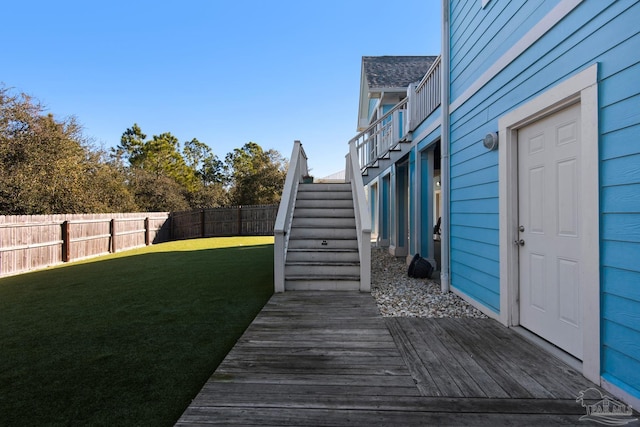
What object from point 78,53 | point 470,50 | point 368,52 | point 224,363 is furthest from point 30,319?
point 78,53

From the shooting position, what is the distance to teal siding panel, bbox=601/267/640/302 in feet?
6.15

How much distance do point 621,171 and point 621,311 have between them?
870 mm

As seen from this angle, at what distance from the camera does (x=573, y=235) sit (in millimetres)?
2514

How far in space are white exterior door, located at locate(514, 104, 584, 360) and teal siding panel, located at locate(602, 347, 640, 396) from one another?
0.38 m

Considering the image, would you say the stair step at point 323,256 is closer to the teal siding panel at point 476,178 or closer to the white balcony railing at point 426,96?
the teal siding panel at point 476,178

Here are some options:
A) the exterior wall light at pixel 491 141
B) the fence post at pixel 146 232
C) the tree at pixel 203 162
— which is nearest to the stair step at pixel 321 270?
the exterior wall light at pixel 491 141

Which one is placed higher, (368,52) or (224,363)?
(368,52)

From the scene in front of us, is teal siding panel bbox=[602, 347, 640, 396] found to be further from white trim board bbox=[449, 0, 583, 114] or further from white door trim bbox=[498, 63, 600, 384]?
white trim board bbox=[449, 0, 583, 114]

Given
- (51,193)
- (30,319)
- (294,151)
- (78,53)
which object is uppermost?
(78,53)

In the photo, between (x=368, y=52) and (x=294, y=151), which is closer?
(x=294, y=151)

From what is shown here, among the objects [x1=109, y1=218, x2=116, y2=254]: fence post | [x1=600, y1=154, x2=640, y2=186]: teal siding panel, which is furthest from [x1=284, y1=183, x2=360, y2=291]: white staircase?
[x1=109, y1=218, x2=116, y2=254]: fence post

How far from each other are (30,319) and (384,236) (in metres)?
9.26

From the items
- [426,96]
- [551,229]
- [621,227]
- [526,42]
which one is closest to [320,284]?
[551,229]

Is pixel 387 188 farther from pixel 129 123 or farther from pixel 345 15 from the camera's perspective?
pixel 129 123
